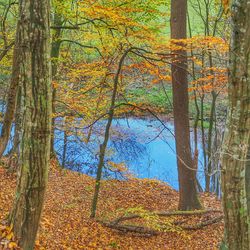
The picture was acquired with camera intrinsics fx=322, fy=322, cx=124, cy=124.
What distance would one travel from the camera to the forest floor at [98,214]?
6234mm

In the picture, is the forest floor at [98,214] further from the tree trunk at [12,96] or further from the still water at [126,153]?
the still water at [126,153]

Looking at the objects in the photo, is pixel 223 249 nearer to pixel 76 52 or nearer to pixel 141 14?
pixel 141 14

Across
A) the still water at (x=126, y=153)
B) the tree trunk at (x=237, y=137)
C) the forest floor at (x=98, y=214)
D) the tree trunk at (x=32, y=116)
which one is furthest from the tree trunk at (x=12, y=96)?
the still water at (x=126, y=153)

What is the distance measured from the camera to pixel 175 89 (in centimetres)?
854

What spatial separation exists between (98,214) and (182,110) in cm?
352

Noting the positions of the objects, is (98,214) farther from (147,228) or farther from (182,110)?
(182,110)

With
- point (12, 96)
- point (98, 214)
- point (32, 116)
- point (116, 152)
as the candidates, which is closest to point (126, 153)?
point (116, 152)

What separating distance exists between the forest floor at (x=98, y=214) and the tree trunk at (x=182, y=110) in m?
0.72

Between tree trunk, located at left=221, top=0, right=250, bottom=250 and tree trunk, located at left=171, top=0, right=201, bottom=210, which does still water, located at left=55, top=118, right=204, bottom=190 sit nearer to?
tree trunk, located at left=171, top=0, right=201, bottom=210

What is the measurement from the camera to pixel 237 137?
3791 mm

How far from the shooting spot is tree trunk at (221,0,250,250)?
360cm

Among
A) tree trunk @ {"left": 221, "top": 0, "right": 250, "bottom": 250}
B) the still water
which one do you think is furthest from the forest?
the still water

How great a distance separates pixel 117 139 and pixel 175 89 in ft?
37.3

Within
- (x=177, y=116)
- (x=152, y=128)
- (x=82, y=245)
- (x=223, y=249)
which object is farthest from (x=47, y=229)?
(x=152, y=128)
